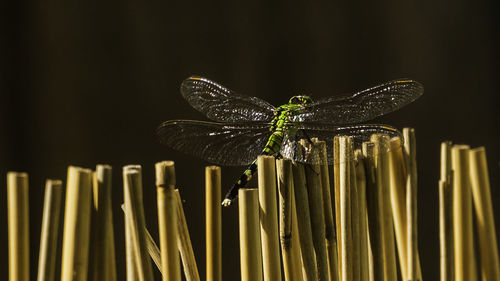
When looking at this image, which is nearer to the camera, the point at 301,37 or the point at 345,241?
the point at 345,241

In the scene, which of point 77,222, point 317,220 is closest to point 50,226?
point 77,222

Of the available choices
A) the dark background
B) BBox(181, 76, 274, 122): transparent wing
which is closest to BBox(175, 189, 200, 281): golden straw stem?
BBox(181, 76, 274, 122): transparent wing

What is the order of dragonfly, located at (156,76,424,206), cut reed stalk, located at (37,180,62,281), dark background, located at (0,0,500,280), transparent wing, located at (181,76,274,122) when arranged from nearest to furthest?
cut reed stalk, located at (37,180,62,281)
dragonfly, located at (156,76,424,206)
transparent wing, located at (181,76,274,122)
dark background, located at (0,0,500,280)

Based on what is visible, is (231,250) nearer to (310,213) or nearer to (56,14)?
(56,14)

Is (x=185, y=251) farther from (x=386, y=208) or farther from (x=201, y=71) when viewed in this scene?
(x=201, y=71)

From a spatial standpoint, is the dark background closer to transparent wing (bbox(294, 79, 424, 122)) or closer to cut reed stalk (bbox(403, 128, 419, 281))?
transparent wing (bbox(294, 79, 424, 122))

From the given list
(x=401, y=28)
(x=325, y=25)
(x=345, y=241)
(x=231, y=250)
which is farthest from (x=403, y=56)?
(x=345, y=241)
